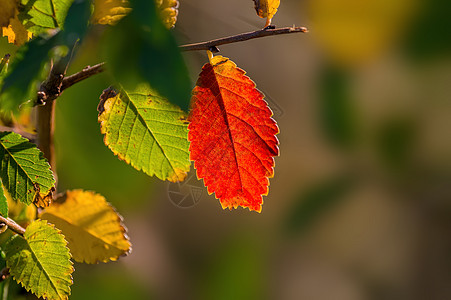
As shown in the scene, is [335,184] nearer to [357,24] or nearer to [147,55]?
[357,24]

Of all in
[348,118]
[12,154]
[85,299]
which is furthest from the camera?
[348,118]

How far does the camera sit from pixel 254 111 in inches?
9.6

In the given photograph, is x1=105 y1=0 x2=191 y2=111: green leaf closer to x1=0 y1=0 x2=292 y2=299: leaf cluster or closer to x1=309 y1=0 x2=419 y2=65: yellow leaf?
x1=0 y1=0 x2=292 y2=299: leaf cluster

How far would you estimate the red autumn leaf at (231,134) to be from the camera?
238 mm

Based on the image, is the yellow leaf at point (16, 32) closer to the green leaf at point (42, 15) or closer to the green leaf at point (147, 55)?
the green leaf at point (42, 15)

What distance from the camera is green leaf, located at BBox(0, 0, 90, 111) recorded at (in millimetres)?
142

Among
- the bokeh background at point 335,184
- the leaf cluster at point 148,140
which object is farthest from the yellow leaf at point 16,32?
the bokeh background at point 335,184

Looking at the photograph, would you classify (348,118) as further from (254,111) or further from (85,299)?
(254,111)

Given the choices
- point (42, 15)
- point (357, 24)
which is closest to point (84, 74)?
point (42, 15)

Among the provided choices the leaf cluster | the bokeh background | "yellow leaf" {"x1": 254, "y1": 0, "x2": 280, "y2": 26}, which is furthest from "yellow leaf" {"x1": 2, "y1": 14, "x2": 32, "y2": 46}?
the bokeh background

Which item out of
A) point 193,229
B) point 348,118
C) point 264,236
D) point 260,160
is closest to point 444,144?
point 348,118

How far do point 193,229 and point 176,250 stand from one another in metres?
0.05

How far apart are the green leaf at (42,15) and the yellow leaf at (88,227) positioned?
122mm

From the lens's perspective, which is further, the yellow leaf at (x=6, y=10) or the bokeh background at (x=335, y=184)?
the bokeh background at (x=335, y=184)
